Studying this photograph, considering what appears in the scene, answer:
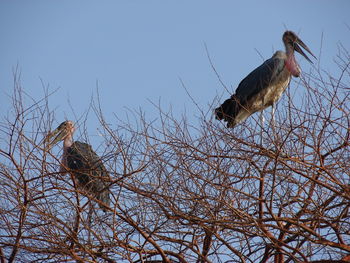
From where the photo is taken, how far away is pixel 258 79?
11.4 metres

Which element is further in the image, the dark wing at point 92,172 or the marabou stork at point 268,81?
the marabou stork at point 268,81

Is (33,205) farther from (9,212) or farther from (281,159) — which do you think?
(281,159)

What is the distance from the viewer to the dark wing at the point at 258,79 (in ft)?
37.0

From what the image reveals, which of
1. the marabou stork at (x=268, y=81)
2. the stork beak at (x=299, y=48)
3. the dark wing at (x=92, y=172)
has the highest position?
the stork beak at (x=299, y=48)

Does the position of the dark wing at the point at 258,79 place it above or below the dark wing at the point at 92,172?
above

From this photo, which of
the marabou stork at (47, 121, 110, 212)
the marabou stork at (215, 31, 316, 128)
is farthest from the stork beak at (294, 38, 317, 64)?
the marabou stork at (47, 121, 110, 212)

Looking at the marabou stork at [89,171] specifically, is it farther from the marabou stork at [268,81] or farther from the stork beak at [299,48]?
the stork beak at [299,48]

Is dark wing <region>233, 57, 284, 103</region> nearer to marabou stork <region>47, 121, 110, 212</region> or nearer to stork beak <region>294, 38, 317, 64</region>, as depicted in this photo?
stork beak <region>294, 38, 317, 64</region>

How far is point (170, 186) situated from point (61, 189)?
1.04 meters

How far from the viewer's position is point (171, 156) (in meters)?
6.12

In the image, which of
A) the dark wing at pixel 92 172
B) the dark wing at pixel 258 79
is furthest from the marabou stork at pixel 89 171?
the dark wing at pixel 258 79

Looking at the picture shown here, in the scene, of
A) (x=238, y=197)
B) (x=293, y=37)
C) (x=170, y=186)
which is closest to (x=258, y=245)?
(x=238, y=197)

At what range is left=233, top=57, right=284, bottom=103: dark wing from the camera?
37.0ft

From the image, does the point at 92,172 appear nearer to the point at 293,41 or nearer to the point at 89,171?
the point at 89,171
